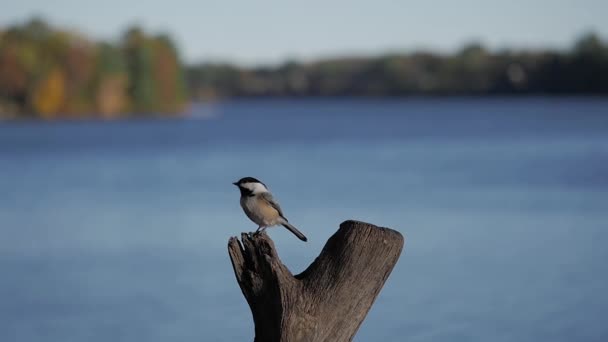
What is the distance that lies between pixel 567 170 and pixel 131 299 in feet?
86.3

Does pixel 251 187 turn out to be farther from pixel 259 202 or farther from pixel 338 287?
pixel 338 287

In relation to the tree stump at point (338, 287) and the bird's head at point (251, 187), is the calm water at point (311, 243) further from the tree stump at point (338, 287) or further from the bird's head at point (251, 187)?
the tree stump at point (338, 287)

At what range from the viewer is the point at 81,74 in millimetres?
97750

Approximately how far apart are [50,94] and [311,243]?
273 feet

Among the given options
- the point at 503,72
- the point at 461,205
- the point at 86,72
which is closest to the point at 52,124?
the point at 86,72

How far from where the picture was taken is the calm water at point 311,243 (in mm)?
13141

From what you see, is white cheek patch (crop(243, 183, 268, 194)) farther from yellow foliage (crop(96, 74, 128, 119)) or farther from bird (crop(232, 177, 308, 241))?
yellow foliage (crop(96, 74, 128, 119))

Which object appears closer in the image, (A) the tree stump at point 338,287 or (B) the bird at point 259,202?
(A) the tree stump at point 338,287

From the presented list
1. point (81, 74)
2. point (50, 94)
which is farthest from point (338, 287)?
point (50, 94)

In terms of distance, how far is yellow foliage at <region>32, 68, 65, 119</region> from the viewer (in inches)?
3775

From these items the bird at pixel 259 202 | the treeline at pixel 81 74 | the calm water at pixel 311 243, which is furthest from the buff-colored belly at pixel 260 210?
the treeline at pixel 81 74

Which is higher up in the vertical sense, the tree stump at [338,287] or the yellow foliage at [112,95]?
the yellow foliage at [112,95]

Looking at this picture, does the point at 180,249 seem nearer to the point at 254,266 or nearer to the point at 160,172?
the point at 254,266

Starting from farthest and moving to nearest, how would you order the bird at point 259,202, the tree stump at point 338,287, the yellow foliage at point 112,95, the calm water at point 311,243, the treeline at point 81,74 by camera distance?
the yellow foliage at point 112,95, the treeline at point 81,74, the calm water at point 311,243, the bird at point 259,202, the tree stump at point 338,287
